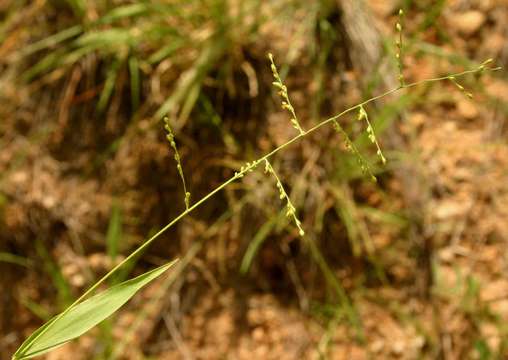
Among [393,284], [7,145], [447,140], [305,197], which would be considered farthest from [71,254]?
[447,140]

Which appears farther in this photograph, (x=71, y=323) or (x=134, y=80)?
(x=134, y=80)

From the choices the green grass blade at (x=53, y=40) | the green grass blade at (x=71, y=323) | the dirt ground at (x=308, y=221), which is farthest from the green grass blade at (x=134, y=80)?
the green grass blade at (x=71, y=323)

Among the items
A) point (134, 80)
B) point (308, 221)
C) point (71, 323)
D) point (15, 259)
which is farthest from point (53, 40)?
point (71, 323)

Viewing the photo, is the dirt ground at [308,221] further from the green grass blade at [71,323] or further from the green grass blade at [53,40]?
the green grass blade at [71,323]

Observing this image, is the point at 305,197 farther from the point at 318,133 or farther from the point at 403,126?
the point at 403,126

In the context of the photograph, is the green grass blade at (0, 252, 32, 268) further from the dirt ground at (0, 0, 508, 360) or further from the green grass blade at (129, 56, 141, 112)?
the green grass blade at (129, 56, 141, 112)

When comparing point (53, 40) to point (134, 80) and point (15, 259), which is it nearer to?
point (134, 80)
